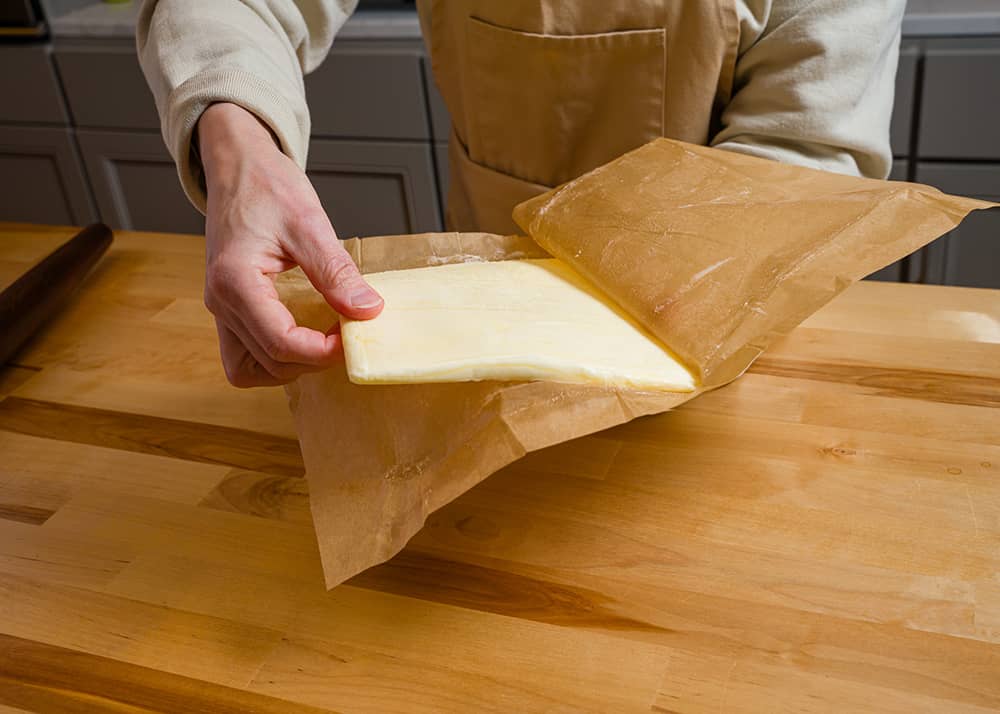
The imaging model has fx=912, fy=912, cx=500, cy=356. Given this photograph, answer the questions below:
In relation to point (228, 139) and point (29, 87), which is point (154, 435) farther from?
point (29, 87)

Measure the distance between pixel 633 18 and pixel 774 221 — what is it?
301mm

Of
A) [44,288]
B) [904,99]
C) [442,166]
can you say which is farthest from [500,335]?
[442,166]

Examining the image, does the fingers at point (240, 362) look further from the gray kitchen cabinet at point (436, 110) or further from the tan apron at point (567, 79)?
the gray kitchen cabinet at point (436, 110)

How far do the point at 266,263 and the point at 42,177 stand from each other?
2.01m

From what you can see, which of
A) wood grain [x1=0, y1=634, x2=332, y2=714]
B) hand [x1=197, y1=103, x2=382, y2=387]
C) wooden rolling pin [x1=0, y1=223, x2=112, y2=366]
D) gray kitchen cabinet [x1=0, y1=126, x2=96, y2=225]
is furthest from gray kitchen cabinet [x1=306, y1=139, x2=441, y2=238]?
wood grain [x1=0, y1=634, x2=332, y2=714]

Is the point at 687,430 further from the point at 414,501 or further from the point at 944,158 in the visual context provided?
the point at 944,158

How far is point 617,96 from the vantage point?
0.91 m

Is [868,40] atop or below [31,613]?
atop

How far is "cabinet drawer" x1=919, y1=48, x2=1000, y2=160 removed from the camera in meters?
1.53

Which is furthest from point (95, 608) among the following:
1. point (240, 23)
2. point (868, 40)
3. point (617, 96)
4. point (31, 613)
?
point (868, 40)

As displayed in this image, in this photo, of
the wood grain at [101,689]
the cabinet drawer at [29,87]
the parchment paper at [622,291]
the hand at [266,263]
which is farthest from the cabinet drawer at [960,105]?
the cabinet drawer at [29,87]

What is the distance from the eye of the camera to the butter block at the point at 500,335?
1.82 ft

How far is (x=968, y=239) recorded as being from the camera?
163 centimetres

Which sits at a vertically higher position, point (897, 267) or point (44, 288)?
point (44, 288)
